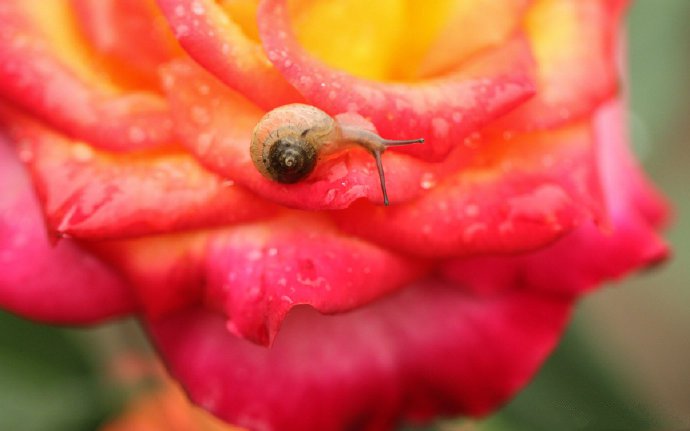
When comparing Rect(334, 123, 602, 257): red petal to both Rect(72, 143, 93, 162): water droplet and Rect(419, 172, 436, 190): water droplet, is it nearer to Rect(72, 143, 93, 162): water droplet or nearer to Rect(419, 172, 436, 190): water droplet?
Rect(419, 172, 436, 190): water droplet

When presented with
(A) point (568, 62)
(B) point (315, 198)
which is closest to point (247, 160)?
(B) point (315, 198)

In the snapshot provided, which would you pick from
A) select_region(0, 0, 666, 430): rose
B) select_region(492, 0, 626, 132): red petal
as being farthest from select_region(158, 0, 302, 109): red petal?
select_region(492, 0, 626, 132): red petal

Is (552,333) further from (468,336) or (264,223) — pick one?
(264,223)

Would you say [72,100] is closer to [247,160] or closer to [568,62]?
[247,160]

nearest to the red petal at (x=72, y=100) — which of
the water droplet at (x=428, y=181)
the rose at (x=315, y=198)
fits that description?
the rose at (x=315, y=198)

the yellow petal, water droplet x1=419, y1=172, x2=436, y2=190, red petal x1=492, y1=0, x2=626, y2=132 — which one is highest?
red petal x1=492, y1=0, x2=626, y2=132

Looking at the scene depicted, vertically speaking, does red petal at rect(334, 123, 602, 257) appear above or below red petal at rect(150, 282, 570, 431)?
above

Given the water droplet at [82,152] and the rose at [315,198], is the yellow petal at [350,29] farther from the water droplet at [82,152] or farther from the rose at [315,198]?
the water droplet at [82,152]

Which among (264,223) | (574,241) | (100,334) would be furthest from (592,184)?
(100,334)
